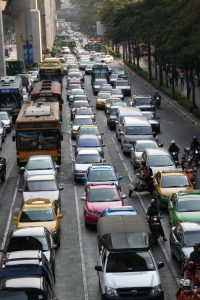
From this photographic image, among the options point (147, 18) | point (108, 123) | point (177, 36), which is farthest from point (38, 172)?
point (147, 18)

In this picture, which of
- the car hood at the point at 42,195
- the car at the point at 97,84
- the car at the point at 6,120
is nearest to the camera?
the car hood at the point at 42,195

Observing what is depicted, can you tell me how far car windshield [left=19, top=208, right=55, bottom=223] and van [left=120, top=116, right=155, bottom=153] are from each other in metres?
17.9

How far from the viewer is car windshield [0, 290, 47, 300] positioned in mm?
17266

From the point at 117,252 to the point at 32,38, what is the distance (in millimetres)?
100642

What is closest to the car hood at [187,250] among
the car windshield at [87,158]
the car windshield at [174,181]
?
the car windshield at [174,181]

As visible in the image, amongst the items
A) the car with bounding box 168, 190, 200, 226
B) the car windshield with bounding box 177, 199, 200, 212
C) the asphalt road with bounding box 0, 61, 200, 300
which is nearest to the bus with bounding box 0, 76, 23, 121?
the asphalt road with bounding box 0, 61, 200, 300

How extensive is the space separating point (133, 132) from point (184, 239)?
22.5m

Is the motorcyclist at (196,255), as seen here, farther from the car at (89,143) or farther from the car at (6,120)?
the car at (6,120)

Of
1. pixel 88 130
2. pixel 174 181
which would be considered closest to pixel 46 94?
pixel 88 130

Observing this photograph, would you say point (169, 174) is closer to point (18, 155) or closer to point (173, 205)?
point (173, 205)

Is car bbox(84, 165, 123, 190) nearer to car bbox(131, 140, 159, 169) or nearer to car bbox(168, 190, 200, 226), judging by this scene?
car bbox(131, 140, 159, 169)

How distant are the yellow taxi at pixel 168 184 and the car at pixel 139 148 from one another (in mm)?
7032

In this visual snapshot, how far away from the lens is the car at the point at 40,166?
35.9 metres

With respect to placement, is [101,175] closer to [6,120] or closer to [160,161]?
[160,161]
